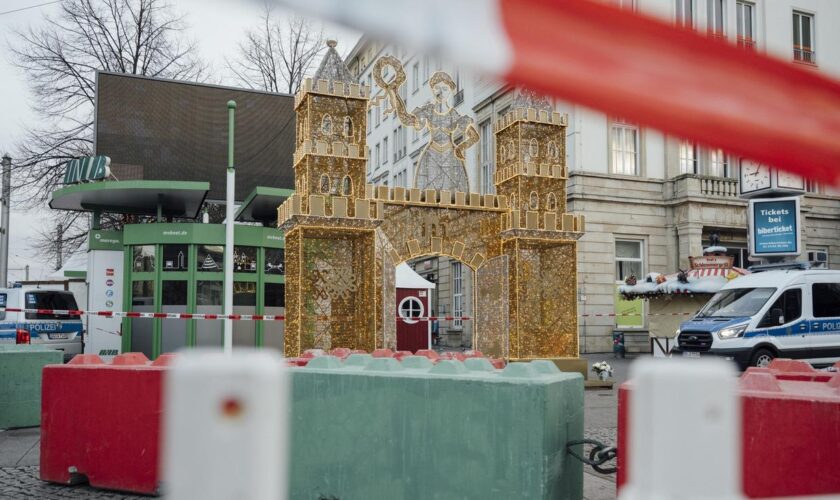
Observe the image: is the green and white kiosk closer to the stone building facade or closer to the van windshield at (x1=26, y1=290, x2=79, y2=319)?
the van windshield at (x1=26, y1=290, x2=79, y2=319)

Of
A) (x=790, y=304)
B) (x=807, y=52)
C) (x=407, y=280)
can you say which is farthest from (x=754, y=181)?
(x=407, y=280)

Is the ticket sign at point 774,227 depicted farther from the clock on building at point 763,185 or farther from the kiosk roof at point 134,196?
the kiosk roof at point 134,196

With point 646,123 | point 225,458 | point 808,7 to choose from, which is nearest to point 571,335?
point 646,123

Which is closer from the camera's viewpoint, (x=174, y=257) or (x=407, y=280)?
(x=174, y=257)

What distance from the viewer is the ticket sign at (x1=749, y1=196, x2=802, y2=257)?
2256 centimetres

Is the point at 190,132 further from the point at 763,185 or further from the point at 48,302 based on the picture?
the point at 763,185

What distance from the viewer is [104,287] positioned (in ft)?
64.8

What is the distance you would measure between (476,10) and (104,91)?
28022 millimetres

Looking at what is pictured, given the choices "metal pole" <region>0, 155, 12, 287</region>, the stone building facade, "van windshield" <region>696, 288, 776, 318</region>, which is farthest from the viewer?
"metal pole" <region>0, 155, 12, 287</region>

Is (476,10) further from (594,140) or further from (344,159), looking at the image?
(594,140)

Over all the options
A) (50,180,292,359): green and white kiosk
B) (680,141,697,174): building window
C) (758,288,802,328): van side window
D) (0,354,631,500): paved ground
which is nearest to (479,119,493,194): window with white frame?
(680,141,697,174): building window

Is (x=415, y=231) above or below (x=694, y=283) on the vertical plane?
above

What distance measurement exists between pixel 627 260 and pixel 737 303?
10719mm

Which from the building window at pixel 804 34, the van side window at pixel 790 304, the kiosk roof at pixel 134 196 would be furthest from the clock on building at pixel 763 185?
the kiosk roof at pixel 134 196
